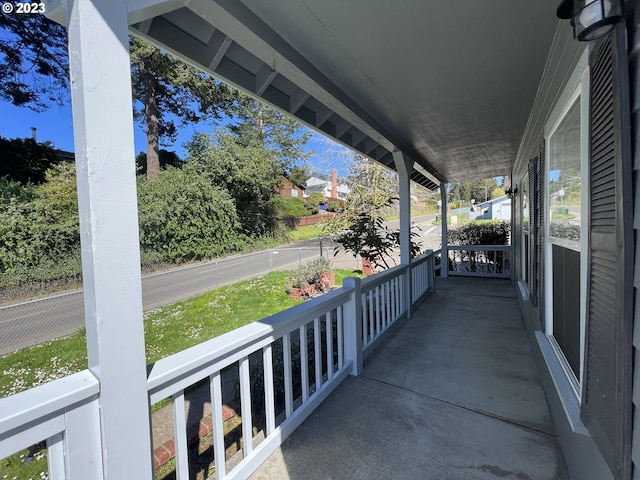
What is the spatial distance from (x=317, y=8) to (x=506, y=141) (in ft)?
12.7

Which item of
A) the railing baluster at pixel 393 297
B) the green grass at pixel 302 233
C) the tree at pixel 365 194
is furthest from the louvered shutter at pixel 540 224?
the green grass at pixel 302 233

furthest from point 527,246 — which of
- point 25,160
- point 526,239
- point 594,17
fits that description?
point 25,160

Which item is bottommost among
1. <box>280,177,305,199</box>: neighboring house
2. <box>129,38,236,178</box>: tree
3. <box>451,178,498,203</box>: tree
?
<box>280,177,305,199</box>: neighboring house

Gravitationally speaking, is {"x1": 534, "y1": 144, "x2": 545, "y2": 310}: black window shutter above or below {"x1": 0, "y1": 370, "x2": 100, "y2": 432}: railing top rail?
above

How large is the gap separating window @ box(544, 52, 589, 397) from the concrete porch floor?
538 millimetres

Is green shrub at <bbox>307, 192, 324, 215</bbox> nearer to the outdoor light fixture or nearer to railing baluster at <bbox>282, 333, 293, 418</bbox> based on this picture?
railing baluster at <bbox>282, 333, 293, 418</bbox>

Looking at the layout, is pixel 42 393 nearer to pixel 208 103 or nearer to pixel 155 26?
pixel 155 26

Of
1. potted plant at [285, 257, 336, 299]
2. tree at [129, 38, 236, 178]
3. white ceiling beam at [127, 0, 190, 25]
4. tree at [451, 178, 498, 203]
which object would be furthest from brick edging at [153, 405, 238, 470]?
tree at [451, 178, 498, 203]

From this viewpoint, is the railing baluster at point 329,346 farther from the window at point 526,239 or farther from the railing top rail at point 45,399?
the window at point 526,239

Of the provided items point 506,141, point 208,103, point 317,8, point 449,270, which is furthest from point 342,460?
point 208,103

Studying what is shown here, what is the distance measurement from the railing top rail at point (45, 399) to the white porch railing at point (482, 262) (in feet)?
25.8

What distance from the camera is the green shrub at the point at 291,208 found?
19.5m

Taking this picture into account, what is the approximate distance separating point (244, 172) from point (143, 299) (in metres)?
9.88

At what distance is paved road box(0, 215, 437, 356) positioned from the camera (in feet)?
16.9
